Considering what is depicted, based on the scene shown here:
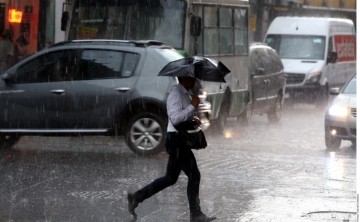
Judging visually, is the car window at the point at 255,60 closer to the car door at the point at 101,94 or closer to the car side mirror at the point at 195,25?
the car side mirror at the point at 195,25

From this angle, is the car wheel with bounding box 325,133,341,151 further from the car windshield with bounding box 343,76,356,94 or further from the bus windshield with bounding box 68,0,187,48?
the bus windshield with bounding box 68,0,187,48

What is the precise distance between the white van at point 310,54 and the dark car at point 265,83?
4.74 metres

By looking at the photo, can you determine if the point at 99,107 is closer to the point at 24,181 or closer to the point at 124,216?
the point at 24,181

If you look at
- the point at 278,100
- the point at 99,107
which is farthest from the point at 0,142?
the point at 278,100

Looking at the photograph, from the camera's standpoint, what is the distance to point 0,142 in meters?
17.4

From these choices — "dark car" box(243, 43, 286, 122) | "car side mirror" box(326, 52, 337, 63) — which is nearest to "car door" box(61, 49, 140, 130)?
"dark car" box(243, 43, 286, 122)

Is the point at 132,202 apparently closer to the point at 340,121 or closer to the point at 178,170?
the point at 178,170

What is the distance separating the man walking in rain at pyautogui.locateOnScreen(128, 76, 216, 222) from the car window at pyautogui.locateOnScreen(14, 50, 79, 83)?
6514mm

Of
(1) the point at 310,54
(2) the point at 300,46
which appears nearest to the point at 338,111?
(1) the point at 310,54

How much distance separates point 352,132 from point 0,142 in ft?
19.0

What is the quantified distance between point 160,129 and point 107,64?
129cm

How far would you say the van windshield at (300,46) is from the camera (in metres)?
31.7

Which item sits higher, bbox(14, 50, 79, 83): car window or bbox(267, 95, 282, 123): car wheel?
bbox(14, 50, 79, 83): car window

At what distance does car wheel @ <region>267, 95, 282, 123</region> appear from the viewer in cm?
2573
